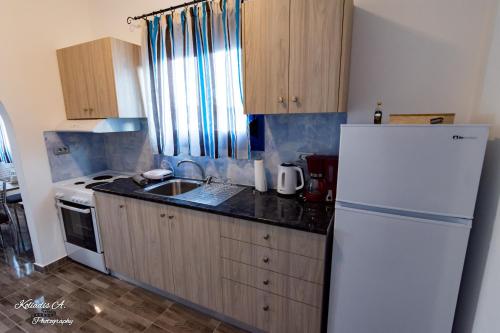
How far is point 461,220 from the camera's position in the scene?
1063 millimetres

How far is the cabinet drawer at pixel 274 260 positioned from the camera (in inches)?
53.0

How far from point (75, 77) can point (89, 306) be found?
6.91ft

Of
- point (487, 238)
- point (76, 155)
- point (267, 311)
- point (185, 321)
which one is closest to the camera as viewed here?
point (487, 238)

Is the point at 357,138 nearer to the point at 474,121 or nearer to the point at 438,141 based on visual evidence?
the point at 438,141

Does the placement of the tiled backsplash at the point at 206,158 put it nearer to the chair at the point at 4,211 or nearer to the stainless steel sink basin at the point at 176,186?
the stainless steel sink basin at the point at 176,186

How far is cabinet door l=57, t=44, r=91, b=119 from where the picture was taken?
87.8 inches

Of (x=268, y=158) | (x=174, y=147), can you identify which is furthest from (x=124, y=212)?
(x=268, y=158)

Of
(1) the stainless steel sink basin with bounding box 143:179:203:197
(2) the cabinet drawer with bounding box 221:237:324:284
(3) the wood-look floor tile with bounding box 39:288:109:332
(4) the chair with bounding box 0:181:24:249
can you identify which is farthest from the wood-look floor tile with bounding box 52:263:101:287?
(2) the cabinet drawer with bounding box 221:237:324:284

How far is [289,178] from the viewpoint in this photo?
175 cm

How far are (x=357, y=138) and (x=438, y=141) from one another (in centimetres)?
32

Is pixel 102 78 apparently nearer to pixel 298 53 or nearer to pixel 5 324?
pixel 298 53

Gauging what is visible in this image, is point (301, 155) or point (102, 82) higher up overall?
point (102, 82)

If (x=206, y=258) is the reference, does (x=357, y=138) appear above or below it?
above

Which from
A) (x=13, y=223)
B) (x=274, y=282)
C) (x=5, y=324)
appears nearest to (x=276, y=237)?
(x=274, y=282)
